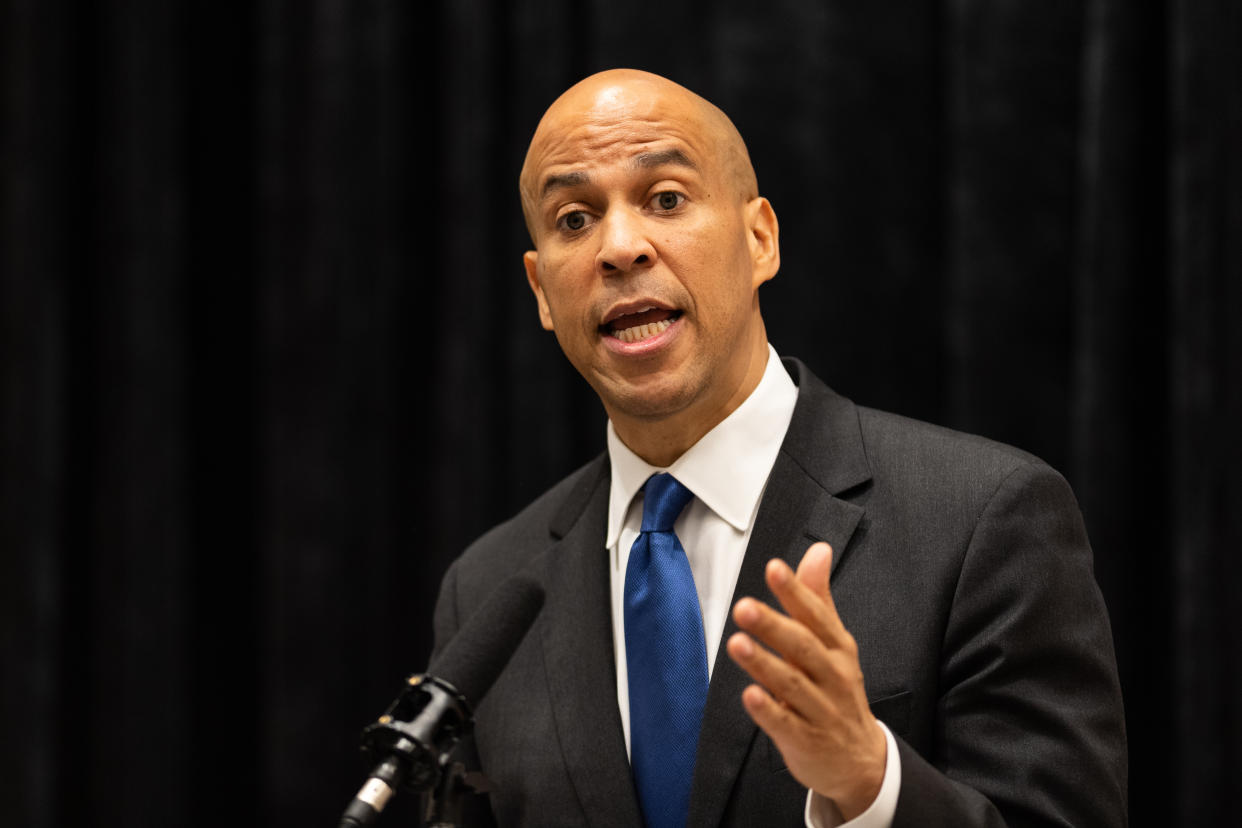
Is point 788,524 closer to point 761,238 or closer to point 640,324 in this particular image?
point 640,324

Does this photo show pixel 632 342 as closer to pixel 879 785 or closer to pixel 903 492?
pixel 903 492

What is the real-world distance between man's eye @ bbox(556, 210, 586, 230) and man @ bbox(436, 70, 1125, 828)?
0.03ft

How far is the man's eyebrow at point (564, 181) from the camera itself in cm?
156

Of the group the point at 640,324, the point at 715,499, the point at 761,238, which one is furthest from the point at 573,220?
the point at 715,499

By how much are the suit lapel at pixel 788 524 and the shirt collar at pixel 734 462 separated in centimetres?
3

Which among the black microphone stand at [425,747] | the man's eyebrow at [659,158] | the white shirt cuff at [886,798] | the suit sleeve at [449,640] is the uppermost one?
the man's eyebrow at [659,158]

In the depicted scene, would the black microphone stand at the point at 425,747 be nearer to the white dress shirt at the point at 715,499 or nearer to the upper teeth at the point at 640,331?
the white dress shirt at the point at 715,499

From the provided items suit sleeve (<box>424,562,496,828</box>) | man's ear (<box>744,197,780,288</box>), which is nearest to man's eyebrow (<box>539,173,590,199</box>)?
man's ear (<box>744,197,780,288</box>)

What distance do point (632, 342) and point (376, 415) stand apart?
3.43ft

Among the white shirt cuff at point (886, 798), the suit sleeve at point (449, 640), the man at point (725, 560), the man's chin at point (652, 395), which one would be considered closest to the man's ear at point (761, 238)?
the man at point (725, 560)

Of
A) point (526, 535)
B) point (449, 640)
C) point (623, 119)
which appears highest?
point (623, 119)

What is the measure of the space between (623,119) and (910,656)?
717 mm

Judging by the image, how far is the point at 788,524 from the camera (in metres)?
1.48

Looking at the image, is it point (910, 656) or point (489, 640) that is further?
point (910, 656)
